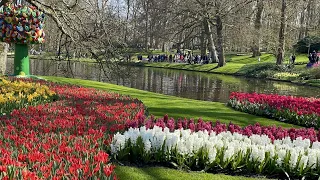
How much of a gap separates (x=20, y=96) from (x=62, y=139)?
3617mm

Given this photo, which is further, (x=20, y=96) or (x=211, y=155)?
(x=20, y=96)

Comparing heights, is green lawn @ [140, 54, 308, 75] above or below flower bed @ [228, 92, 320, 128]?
above

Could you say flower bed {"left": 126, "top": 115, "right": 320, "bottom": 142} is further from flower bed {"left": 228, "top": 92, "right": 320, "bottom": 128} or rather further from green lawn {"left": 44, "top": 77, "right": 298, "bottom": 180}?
flower bed {"left": 228, "top": 92, "right": 320, "bottom": 128}

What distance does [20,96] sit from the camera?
8266mm

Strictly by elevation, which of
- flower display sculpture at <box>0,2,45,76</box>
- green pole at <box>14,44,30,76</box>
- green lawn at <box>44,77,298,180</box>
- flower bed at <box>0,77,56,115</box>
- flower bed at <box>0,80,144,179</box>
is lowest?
green lawn at <box>44,77,298,180</box>

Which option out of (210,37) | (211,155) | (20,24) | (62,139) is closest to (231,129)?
(211,155)

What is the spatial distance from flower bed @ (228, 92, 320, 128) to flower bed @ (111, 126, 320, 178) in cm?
474

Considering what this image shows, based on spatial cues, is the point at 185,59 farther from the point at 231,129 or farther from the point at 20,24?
the point at 231,129

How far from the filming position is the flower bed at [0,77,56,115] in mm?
7660

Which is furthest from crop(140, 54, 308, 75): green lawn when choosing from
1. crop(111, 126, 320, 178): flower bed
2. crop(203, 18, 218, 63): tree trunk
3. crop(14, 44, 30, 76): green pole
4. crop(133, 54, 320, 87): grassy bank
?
crop(111, 126, 320, 178): flower bed

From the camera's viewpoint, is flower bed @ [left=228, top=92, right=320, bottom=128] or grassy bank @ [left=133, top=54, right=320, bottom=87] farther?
grassy bank @ [left=133, top=54, right=320, bottom=87]

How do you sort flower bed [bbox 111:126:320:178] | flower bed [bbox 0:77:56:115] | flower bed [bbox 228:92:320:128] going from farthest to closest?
flower bed [bbox 228:92:320:128], flower bed [bbox 0:77:56:115], flower bed [bbox 111:126:320:178]

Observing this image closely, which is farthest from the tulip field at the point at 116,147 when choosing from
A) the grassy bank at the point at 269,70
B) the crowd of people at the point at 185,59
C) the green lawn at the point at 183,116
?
the crowd of people at the point at 185,59

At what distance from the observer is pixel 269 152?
5.42 metres
